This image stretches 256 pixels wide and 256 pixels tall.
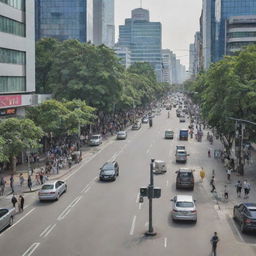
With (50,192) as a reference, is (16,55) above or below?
above

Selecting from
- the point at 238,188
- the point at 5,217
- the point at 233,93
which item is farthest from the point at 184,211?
the point at 233,93

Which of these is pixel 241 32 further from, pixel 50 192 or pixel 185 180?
pixel 50 192

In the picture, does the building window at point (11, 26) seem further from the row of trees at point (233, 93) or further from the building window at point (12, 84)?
the row of trees at point (233, 93)

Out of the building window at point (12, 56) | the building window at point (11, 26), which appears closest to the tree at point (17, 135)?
the building window at point (12, 56)

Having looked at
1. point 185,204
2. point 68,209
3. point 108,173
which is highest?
point 185,204

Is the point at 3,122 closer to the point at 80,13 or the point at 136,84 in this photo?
the point at 136,84

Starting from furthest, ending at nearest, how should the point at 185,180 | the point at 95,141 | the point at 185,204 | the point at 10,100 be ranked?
the point at 95,141
the point at 10,100
the point at 185,180
the point at 185,204
